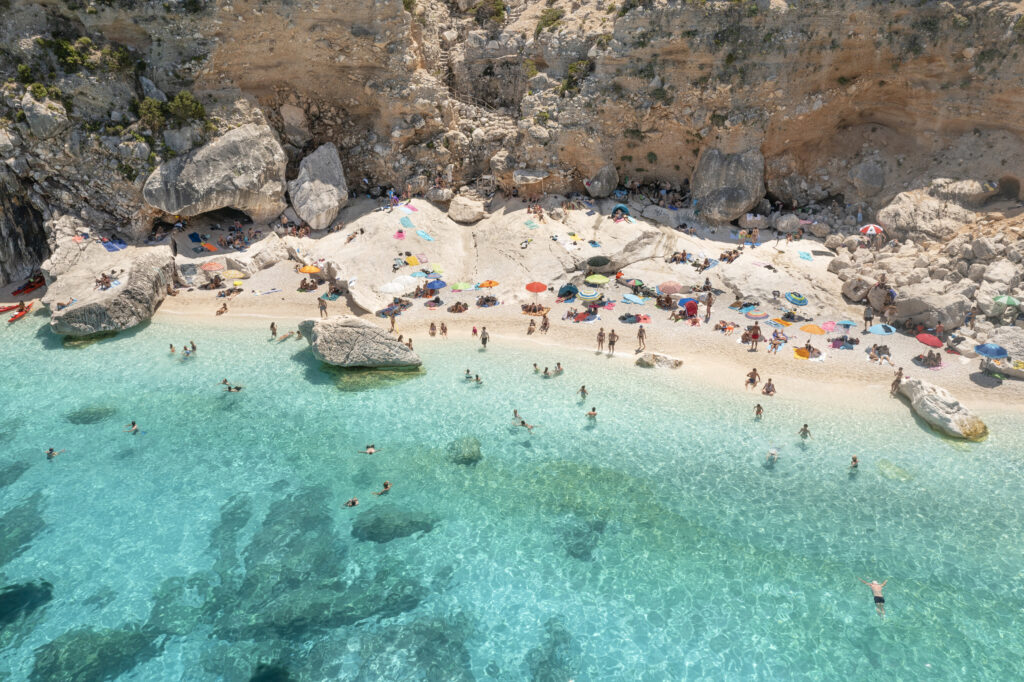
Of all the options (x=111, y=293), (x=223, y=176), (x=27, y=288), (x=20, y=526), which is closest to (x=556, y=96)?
(x=223, y=176)

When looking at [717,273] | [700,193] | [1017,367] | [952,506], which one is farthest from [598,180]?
[952,506]

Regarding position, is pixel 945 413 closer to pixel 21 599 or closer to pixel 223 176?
pixel 21 599

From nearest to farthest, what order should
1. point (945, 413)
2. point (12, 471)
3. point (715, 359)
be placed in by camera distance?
1. point (12, 471)
2. point (945, 413)
3. point (715, 359)

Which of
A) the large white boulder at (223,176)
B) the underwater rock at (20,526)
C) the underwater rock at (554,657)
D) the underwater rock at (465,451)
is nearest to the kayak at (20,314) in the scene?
the large white boulder at (223,176)

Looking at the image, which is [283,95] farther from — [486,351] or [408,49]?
[486,351]

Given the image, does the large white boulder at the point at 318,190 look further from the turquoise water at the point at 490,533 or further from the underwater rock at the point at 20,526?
the underwater rock at the point at 20,526

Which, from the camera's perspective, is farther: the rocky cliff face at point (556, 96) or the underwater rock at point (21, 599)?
the rocky cliff face at point (556, 96)
